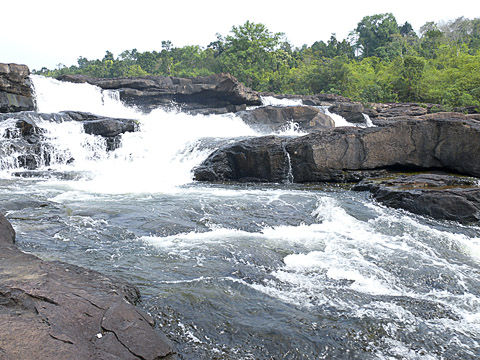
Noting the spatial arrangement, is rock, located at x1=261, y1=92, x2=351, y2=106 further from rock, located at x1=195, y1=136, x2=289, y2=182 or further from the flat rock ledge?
the flat rock ledge

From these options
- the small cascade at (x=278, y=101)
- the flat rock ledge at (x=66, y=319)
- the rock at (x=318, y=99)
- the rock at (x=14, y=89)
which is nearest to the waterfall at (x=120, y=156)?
the rock at (x=14, y=89)

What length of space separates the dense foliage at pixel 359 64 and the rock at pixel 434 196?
791 inches

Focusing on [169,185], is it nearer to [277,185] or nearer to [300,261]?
[277,185]

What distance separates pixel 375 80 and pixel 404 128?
27847 mm

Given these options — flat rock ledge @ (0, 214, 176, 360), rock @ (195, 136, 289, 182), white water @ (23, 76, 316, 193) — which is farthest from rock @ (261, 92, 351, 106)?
flat rock ledge @ (0, 214, 176, 360)

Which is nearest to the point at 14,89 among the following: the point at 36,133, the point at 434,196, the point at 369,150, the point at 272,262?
the point at 36,133

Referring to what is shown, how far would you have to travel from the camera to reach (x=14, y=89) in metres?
18.4

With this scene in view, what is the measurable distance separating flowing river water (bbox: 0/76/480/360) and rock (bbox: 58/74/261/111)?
1500 centimetres

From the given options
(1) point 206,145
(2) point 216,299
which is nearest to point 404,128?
(1) point 206,145

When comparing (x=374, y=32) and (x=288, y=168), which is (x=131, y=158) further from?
(x=374, y=32)

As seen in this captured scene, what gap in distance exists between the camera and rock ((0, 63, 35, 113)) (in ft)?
58.6

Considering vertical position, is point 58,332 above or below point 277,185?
above

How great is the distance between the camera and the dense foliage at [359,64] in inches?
1234

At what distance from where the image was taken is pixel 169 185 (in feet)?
Result: 37.4
